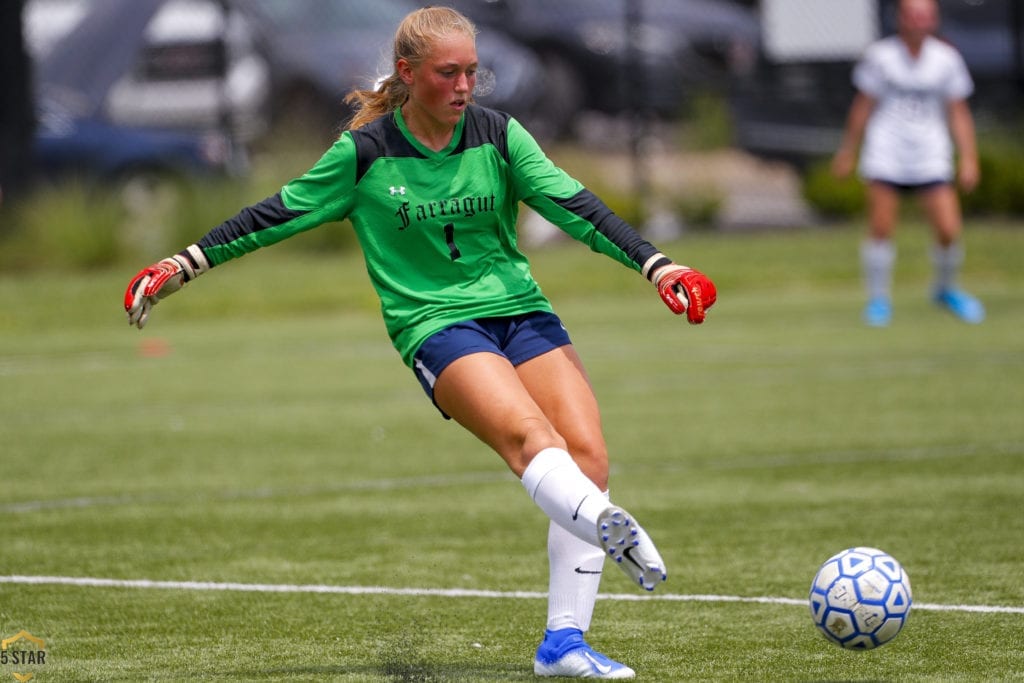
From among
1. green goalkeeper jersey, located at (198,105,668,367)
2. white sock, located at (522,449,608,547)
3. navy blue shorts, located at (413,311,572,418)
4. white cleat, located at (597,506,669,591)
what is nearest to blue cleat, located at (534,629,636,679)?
white sock, located at (522,449,608,547)

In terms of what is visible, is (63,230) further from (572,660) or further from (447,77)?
(572,660)

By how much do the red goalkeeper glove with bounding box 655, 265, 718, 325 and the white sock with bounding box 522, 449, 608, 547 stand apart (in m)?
0.52

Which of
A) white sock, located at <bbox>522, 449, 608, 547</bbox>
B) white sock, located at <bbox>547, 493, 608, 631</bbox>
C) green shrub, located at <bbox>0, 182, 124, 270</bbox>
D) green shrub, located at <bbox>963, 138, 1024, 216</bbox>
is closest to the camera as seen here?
white sock, located at <bbox>522, 449, 608, 547</bbox>

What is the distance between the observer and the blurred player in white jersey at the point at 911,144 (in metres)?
14.2

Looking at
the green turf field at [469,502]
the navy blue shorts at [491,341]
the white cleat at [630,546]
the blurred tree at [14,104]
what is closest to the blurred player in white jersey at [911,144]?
the green turf field at [469,502]

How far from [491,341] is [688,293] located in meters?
0.67

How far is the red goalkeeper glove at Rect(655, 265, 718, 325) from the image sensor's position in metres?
4.58

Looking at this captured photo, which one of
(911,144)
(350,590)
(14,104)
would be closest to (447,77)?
(350,590)

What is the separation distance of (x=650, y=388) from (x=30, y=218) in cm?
1081

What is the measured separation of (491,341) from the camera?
4.96 m

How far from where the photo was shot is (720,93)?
2327 centimetres

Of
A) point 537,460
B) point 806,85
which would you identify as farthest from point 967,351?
point 806,85

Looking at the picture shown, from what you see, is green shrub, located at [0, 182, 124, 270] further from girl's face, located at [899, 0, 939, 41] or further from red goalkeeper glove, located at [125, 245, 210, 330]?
red goalkeeper glove, located at [125, 245, 210, 330]

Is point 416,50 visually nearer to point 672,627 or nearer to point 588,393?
point 588,393
